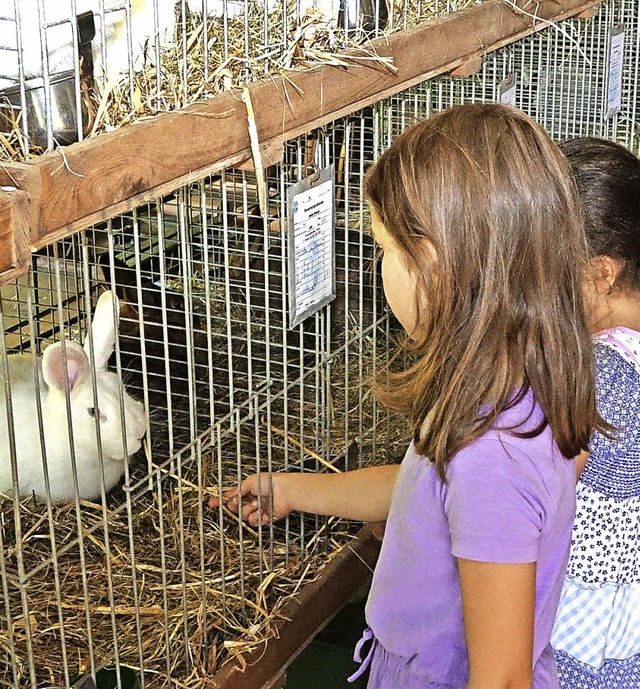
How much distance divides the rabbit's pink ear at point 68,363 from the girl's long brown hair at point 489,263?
88cm

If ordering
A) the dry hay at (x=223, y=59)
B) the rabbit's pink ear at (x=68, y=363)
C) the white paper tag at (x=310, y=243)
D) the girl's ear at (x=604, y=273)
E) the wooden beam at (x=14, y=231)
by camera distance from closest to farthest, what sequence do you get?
the wooden beam at (x=14, y=231) < the dry hay at (x=223, y=59) < the girl's ear at (x=604, y=273) < the white paper tag at (x=310, y=243) < the rabbit's pink ear at (x=68, y=363)

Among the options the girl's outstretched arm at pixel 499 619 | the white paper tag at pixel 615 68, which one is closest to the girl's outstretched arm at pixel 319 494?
the girl's outstretched arm at pixel 499 619

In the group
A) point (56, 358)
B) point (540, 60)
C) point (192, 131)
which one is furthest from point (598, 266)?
point (540, 60)

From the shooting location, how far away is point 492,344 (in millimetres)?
1149

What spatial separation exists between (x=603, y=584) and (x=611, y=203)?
1.69ft

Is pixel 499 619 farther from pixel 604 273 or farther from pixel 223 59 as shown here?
pixel 223 59

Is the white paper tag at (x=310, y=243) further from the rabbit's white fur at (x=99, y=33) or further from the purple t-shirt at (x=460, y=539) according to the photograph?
the purple t-shirt at (x=460, y=539)

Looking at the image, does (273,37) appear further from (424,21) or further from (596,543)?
(596,543)

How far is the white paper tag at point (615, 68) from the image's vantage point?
8.91 ft

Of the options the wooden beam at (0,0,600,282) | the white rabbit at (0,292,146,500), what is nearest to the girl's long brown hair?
the wooden beam at (0,0,600,282)

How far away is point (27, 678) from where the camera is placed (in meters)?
1.63

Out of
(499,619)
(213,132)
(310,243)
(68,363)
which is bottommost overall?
(68,363)

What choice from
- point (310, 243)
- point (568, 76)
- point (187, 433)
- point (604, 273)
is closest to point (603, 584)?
point (604, 273)

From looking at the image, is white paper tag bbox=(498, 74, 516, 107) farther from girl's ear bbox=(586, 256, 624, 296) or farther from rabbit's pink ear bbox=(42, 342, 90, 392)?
rabbit's pink ear bbox=(42, 342, 90, 392)
